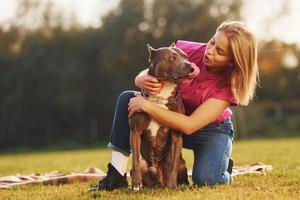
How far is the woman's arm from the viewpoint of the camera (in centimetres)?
559

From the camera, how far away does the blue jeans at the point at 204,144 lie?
604 centimetres

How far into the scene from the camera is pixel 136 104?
18.6 feet

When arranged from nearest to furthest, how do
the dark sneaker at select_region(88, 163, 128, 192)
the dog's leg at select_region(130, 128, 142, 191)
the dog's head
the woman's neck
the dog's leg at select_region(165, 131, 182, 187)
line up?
the dog's head
the dog's leg at select_region(130, 128, 142, 191)
the dog's leg at select_region(165, 131, 182, 187)
the dark sneaker at select_region(88, 163, 128, 192)
the woman's neck

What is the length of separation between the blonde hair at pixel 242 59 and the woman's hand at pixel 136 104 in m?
1.08

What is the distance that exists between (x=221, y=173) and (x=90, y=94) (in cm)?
2584

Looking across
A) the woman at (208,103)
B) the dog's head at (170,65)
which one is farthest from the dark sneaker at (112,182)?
the dog's head at (170,65)

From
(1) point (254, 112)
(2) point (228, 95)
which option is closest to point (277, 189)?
(2) point (228, 95)

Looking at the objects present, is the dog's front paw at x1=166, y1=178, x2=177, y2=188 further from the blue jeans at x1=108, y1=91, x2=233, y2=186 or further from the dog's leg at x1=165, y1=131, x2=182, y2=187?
the blue jeans at x1=108, y1=91, x2=233, y2=186

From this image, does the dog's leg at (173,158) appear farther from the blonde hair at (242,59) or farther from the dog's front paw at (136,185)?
the blonde hair at (242,59)

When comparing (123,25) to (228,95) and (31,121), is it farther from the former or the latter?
(228,95)

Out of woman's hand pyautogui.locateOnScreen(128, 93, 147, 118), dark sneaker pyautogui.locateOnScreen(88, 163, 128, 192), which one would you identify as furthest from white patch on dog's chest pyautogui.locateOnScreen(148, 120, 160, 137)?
dark sneaker pyautogui.locateOnScreen(88, 163, 128, 192)

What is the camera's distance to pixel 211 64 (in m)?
6.04

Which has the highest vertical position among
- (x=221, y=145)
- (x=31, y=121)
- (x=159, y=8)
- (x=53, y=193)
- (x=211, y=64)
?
(x=159, y=8)

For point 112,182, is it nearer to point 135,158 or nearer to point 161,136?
point 135,158
